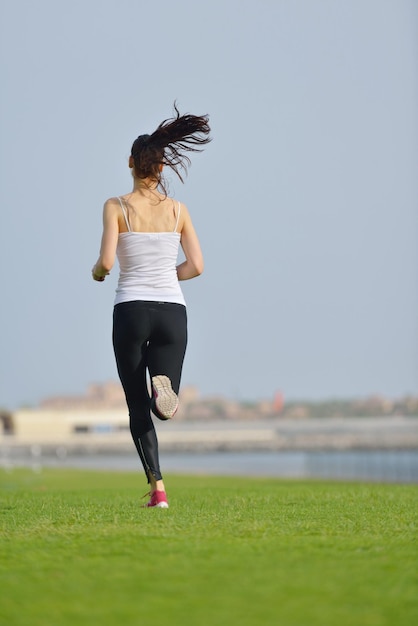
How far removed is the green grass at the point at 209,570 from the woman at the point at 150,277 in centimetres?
73

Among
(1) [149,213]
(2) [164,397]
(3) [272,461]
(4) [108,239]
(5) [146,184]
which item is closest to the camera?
(2) [164,397]

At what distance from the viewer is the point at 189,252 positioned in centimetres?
621

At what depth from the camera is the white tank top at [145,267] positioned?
5973 mm

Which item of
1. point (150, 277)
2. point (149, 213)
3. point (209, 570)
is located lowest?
point (209, 570)

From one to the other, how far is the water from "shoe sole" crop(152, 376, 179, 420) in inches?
2436

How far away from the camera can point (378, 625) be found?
9.43ft

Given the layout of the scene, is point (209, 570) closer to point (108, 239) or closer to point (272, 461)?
point (108, 239)

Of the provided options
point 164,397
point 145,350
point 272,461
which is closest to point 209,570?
point 164,397

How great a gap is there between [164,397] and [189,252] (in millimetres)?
903

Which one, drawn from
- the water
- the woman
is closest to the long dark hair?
the woman

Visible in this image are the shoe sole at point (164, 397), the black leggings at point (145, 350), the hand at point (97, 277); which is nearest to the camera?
the shoe sole at point (164, 397)

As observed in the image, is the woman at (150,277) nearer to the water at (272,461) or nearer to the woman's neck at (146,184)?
the woman's neck at (146,184)

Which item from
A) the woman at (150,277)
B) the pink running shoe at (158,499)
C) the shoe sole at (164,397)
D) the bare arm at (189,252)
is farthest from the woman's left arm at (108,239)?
the pink running shoe at (158,499)

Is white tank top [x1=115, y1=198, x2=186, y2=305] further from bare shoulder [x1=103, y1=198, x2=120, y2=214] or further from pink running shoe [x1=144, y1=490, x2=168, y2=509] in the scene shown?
pink running shoe [x1=144, y1=490, x2=168, y2=509]
